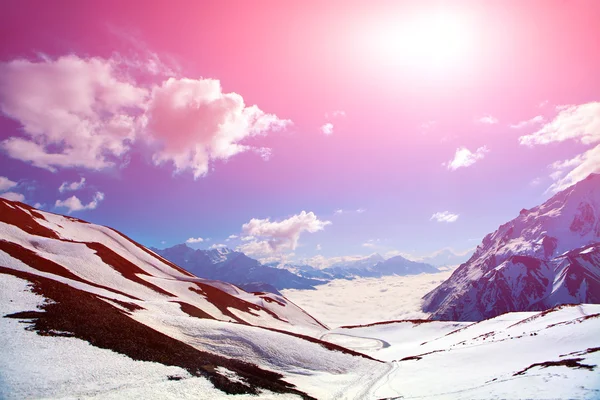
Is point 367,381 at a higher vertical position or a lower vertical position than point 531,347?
lower

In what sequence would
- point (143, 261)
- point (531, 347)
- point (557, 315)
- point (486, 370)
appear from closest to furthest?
point (486, 370) < point (531, 347) < point (557, 315) < point (143, 261)

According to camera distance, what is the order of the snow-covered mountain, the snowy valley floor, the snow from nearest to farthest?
the snow → the snowy valley floor → the snow-covered mountain

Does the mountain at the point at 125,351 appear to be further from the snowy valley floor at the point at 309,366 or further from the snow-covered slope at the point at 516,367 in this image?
the snow-covered slope at the point at 516,367

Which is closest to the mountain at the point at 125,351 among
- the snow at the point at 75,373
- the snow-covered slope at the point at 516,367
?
the snow at the point at 75,373

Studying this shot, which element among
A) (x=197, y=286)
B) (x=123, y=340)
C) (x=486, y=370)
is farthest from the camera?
(x=197, y=286)

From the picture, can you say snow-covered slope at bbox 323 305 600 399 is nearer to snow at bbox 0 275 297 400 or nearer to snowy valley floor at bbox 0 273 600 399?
snowy valley floor at bbox 0 273 600 399

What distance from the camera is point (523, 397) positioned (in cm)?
2394

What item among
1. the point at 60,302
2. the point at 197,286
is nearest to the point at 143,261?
the point at 197,286

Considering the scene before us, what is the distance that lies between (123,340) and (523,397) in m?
37.6

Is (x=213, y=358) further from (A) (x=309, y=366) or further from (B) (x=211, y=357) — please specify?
(A) (x=309, y=366)

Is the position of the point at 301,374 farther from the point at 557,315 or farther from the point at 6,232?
the point at 6,232

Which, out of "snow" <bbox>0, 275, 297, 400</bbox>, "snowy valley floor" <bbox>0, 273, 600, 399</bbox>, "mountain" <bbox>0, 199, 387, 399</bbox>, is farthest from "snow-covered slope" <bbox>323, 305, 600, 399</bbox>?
"snow" <bbox>0, 275, 297, 400</bbox>

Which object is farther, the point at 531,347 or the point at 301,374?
the point at 301,374

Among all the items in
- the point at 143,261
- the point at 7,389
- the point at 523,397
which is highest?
the point at 143,261
